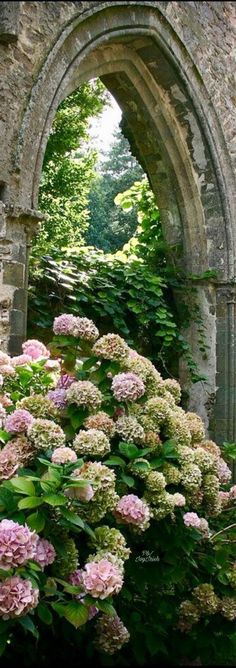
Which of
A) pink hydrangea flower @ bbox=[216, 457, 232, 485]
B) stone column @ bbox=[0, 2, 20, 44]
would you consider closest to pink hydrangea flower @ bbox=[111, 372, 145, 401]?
pink hydrangea flower @ bbox=[216, 457, 232, 485]

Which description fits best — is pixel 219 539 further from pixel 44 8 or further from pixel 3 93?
pixel 44 8

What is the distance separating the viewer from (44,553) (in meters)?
1.99

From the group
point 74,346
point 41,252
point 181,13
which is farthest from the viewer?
point 181,13

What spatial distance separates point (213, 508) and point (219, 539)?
31 cm

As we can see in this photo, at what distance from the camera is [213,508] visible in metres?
2.84

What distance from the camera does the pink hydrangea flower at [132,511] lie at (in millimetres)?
2244

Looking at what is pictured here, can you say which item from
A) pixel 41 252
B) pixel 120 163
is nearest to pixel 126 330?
pixel 41 252

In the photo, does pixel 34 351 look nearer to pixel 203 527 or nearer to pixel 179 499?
pixel 179 499

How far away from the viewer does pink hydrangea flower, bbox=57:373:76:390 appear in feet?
8.44

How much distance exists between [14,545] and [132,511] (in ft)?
1.82

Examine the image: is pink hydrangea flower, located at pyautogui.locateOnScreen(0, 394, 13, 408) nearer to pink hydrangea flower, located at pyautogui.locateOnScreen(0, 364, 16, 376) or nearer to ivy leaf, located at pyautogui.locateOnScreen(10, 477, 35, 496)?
pink hydrangea flower, located at pyautogui.locateOnScreen(0, 364, 16, 376)

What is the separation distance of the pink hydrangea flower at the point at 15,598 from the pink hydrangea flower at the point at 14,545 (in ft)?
0.14

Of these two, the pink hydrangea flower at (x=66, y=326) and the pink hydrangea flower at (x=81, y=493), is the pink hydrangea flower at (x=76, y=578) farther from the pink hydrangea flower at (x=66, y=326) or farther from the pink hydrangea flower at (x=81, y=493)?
the pink hydrangea flower at (x=66, y=326)

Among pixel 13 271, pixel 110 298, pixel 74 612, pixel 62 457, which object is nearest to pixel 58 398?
pixel 62 457
